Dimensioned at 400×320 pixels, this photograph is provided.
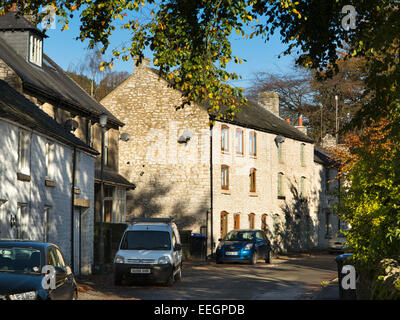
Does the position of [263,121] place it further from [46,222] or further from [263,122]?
[46,222]

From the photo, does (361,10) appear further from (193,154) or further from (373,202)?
(193,154)

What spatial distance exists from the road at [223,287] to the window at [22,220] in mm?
2404

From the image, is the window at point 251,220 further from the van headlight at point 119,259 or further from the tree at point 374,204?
the tree at point 374,204

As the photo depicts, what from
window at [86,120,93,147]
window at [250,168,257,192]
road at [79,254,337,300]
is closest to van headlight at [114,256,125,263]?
road at [79,254,337,300]

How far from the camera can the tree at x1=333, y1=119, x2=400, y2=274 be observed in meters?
12.9

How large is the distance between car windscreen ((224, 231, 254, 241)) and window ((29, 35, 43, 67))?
1299 cm

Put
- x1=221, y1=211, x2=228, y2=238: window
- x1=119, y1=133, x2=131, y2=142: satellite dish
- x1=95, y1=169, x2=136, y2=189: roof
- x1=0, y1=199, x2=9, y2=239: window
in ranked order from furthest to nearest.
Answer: x1=221, y1=211, x2=228, y2=238: window, x1=119, y1=133, x2=131, y2=142: satellite dish, x1=95, y1=169, x2=136, y2=189: roof, x1=0, y1=199, x2=9, y2=239: window

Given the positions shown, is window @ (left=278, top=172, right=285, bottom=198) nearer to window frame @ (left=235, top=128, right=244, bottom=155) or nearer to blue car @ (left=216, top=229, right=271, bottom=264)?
window frame @ (left=235, top=128, right=244, bottom=155)

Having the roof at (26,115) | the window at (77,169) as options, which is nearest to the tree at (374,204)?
the roof at (26,115)

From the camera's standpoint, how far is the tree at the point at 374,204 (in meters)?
12.9

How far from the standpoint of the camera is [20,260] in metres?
12.0

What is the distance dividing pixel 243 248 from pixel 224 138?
1223 cm

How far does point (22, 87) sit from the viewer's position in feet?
97.0
